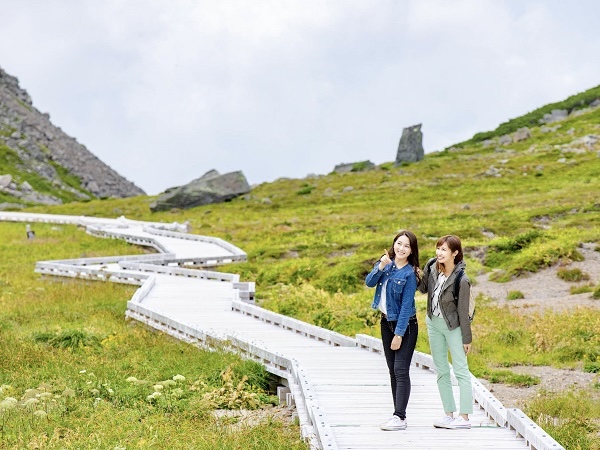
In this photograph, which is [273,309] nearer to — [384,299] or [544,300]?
[544,300]

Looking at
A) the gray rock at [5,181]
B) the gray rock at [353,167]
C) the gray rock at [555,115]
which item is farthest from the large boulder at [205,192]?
the gray rock at [555,115]

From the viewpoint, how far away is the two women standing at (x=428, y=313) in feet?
31.8

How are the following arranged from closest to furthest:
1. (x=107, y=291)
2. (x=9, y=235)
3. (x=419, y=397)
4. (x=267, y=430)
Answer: (x=267, y=430) → (x=419, y=397) → (x=107, y=291) → (x=9, y=235)

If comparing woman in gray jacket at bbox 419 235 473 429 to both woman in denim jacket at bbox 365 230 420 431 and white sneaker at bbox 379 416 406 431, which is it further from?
white sneaker at bbox 379 416 406 431

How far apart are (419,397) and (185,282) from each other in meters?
15.8

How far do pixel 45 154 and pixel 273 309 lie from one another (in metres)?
136

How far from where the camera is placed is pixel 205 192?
6850 centimetres

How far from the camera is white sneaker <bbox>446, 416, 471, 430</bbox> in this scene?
9867 mm

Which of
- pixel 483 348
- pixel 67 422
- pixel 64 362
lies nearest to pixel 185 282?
pixel 64 362

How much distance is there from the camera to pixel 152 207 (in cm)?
6775

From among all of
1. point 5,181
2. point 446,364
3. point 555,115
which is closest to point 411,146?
point 555,115

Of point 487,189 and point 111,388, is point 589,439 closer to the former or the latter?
point 111,388

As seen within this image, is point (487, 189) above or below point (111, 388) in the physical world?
above

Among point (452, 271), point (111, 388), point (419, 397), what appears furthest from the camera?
point (111, 388)
